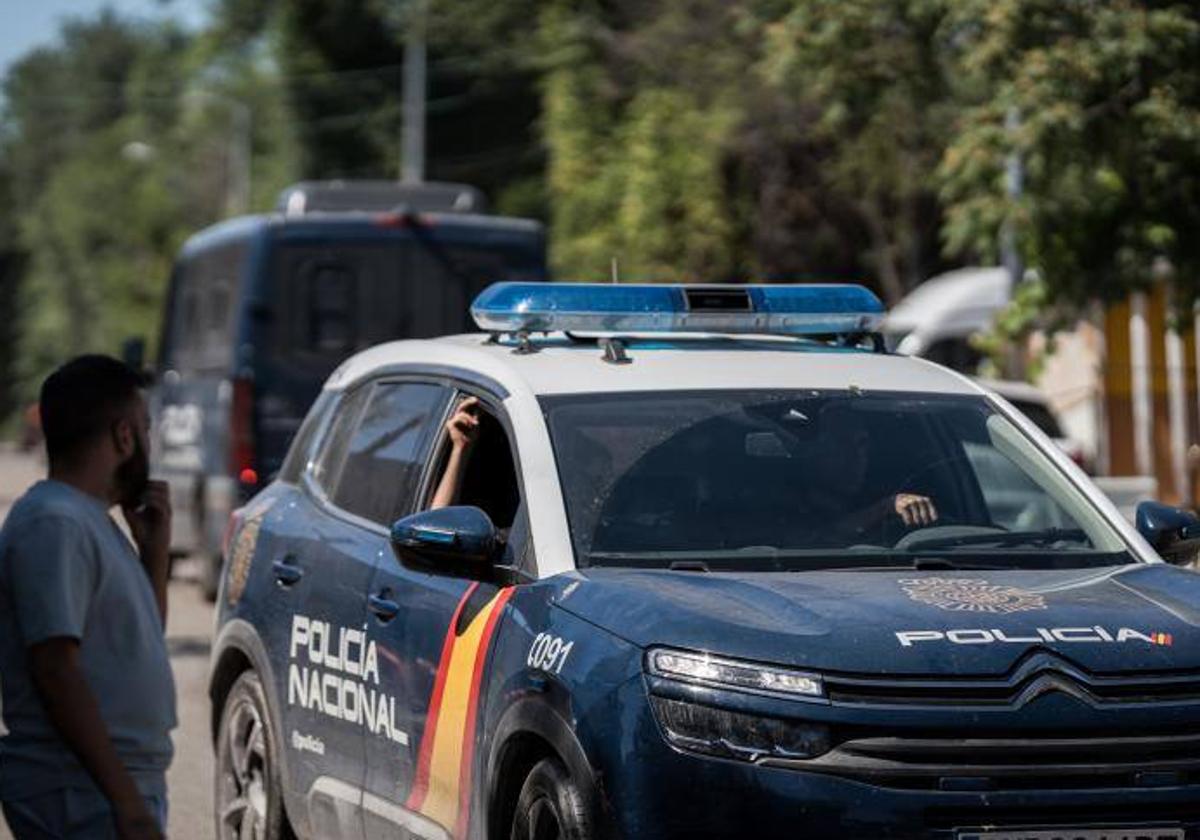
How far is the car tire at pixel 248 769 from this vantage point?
297 inches

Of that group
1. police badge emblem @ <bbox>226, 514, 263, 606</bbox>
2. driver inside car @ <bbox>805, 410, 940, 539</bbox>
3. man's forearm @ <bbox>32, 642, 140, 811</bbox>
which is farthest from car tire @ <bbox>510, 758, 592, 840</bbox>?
police badge emblem @ <bbox>226, 514, 263, 606</bbox>

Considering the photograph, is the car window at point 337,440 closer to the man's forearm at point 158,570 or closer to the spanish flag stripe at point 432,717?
the spanish flag stripe at point 432,717

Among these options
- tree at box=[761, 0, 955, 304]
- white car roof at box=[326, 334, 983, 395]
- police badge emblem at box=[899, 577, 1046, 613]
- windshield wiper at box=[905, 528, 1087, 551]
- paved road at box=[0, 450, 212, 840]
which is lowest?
paved road at box=[0, 450, 212, 840]

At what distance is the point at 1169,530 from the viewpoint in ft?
21.6

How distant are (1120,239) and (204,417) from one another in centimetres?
667

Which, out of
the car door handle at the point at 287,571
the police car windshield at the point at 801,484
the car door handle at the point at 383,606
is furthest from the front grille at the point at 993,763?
the car door handle at the point at 287,571

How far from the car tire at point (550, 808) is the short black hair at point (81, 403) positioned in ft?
4.07

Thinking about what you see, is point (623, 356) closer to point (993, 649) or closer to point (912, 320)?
point (993, 649)

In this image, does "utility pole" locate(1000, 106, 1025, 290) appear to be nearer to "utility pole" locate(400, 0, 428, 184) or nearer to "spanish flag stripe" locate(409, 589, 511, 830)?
"spanish flag stripe" locate(409, 589, 511, 830)

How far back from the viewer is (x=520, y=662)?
18.9 ft

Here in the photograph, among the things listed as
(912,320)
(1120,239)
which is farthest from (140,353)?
(912,320)

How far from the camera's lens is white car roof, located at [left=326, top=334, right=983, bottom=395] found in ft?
21.9

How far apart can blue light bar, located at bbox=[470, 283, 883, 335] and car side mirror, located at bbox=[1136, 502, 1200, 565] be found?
103cm

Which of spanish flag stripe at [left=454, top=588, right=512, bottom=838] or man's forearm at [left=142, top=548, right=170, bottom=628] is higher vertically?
man's forearm at [left=142, top=548, right=170, bottom=628]
